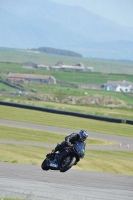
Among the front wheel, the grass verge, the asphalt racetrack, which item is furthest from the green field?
the front wheel

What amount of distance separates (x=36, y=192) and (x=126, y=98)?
135 meters

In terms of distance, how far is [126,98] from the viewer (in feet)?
506

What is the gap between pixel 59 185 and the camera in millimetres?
21562

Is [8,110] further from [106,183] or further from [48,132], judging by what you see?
[106,183]

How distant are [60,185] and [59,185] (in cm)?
3

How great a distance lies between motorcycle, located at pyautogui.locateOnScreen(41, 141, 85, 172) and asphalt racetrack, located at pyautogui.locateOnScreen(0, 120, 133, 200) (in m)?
0.27

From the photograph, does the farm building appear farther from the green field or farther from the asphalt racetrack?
the asphalt racetrack

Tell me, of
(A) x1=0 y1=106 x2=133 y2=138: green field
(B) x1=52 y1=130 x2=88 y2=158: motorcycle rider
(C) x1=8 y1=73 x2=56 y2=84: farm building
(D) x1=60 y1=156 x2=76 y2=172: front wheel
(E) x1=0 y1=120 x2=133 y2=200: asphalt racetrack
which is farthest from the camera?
(C) x1=8 y1=73 x2=56 y2=84: farm building

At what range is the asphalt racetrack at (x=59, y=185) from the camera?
19594 millimetres

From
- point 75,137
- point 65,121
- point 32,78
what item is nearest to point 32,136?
point 65,121

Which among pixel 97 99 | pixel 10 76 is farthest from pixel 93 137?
pixel 10 76

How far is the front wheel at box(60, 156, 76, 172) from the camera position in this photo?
930 inches

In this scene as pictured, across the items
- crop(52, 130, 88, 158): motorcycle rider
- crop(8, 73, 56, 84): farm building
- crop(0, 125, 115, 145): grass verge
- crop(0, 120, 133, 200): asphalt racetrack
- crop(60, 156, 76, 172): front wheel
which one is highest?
crop(8, 73, 56, 84): farm building

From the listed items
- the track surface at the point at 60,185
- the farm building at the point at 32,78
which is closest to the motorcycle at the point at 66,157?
the track surface at the point at 60,185
